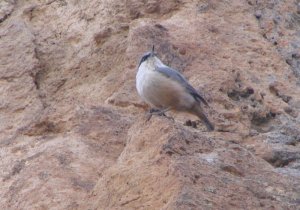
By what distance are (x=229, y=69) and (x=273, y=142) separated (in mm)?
1297


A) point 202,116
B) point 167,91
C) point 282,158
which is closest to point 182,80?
point 167,91

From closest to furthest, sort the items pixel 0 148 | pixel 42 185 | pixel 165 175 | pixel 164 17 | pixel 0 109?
1. pixel 165 175
2. pixel 42 185
3. pixel 0 148
4. pixel 0 109
5. pixel 164 17

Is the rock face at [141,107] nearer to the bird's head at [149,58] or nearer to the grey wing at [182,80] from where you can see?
the grey wing at [182,80]

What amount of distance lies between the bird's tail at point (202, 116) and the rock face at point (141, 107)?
15cm

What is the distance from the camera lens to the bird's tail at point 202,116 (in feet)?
35.0

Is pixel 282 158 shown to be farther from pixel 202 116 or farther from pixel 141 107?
pixel 141 107

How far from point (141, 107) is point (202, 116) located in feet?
3.28

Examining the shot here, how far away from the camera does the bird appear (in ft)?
34.3

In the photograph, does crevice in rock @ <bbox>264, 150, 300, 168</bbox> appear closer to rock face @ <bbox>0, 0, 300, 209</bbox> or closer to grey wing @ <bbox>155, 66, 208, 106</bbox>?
rock face @ <bbox>0, 0, 300, 209</bbox>

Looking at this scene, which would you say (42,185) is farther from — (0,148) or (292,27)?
(292,27)

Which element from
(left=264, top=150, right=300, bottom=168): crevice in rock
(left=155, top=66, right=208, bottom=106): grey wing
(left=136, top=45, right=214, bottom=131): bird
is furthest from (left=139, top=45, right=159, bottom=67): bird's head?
(left=264, top=150, right=300, bottom=168): crevice in rock

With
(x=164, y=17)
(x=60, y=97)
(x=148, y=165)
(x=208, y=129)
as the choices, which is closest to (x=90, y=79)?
(x=60, y=97)

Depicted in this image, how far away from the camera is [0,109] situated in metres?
11.9

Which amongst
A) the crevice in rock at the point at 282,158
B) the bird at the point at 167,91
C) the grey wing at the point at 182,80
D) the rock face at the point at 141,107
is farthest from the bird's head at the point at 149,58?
the crevice in rock at the point at 282,158
